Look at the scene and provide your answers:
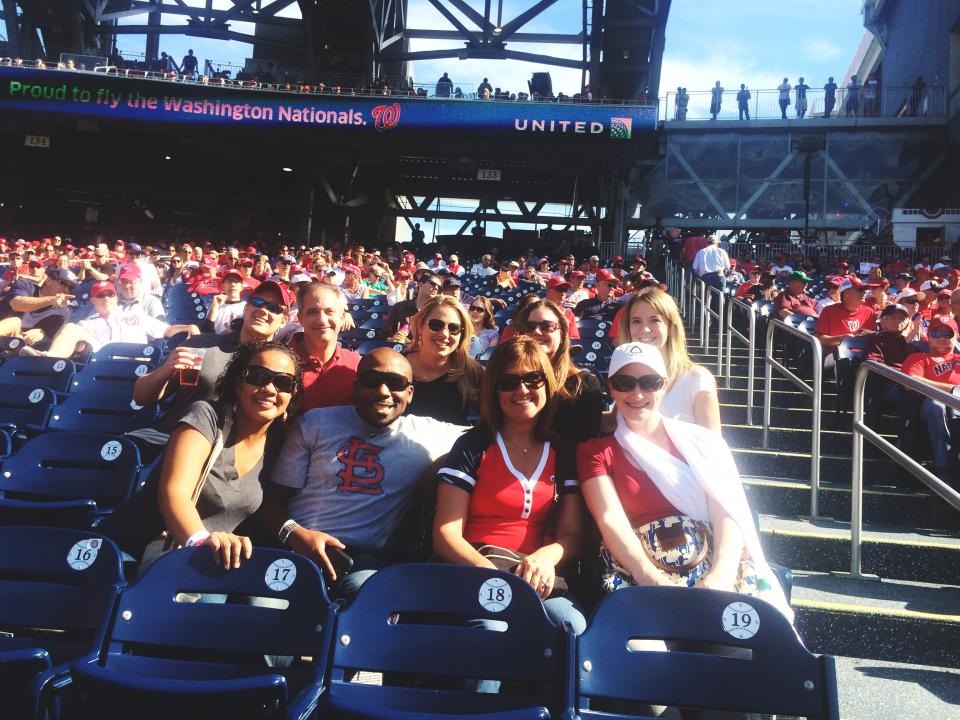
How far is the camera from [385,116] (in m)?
22.4

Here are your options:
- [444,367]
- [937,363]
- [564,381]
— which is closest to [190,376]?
[444,367]

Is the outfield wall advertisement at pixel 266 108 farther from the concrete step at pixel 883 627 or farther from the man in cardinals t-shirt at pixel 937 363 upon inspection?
the concrete step at pixel 883 627

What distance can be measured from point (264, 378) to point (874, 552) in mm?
3088

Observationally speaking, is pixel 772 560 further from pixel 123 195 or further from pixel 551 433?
pixel 123 195

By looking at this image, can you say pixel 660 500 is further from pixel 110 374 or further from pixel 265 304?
pixel 110 374

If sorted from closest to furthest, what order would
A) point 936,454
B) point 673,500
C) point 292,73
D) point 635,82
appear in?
point 673,500, point 936,454, point 292,73, point 635,82

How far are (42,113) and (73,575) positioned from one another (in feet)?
80.5

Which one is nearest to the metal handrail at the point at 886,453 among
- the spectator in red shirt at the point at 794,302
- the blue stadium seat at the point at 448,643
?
the blue stadium seat at the point at 448,643

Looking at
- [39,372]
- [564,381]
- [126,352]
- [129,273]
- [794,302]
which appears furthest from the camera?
[794,302]

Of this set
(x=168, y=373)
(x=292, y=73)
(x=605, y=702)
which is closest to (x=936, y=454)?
(x=605, y=702)

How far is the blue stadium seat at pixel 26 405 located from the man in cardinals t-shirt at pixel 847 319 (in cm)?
650

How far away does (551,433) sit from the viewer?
294 centimetres

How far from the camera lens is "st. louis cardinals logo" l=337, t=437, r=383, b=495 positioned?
2.93 m

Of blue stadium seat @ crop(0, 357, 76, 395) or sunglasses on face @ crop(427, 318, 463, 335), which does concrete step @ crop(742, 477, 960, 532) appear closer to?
sunglasses on face @ crop(427, 318, 463, 335)
